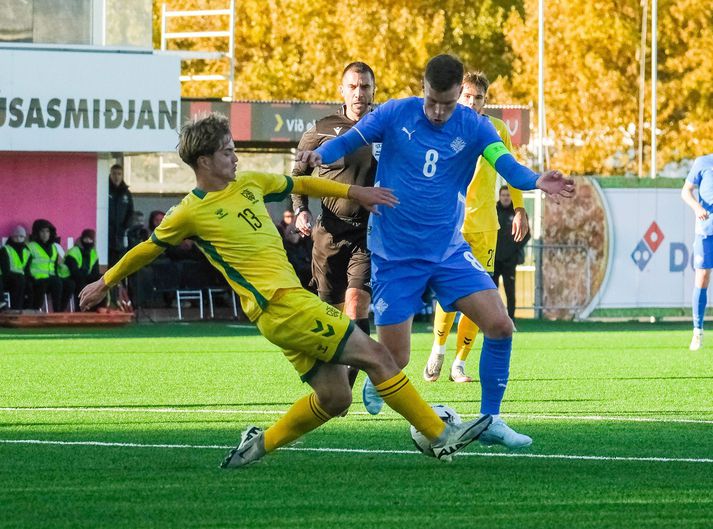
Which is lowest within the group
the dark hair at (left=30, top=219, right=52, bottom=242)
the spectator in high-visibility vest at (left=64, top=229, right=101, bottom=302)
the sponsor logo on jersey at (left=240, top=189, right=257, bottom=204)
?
the spectator in high-visibility vest at (left=64, top=229, right=101, bottom=302)

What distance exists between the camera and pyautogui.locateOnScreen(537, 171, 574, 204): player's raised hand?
793 centimetres

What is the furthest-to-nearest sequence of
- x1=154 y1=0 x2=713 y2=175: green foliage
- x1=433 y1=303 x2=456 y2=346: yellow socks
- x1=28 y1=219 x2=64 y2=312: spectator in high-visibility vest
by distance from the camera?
x1=154 y1=0 x2=713 y2=175: green foliage → x1=28 y1=219 x2=64 y2=312: spectator in high-visibility vest → x1=433 y1=303 x2=456 y2=346: yellow socks

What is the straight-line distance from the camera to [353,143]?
870 centimetres

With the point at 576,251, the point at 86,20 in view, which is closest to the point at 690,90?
the point at 576,251

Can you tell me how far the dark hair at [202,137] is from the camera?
7797 millimetres

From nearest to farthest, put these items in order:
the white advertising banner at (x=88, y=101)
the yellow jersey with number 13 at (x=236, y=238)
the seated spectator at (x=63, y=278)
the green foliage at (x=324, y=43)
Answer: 1. the yellow jersey with number 13 at (x=236, y=238)
2. the seated spectator at (x=63, y=278)
3. the white advertising banner at (x=88, y=101)
4. the green foliage at (x=324, y=43)

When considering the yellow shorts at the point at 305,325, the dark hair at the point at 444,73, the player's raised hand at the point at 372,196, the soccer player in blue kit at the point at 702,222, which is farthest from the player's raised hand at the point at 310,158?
the soccer player in blue kit at the point at 702,222

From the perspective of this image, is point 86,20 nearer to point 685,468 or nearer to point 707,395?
point 707,395

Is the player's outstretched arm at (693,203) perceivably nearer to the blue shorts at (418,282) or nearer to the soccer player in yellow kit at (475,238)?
the soccer player in yellow kit at (475,238)

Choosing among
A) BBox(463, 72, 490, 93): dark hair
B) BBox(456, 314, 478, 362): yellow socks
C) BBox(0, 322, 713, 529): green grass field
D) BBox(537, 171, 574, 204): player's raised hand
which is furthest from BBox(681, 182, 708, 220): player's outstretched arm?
Answer: BBox(537, 171, 574, 204): player's raised hand

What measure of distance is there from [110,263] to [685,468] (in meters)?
18.4

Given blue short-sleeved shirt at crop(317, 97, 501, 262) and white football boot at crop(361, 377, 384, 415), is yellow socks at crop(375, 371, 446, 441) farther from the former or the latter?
white football boot at crop(361, 377, 384, 415)

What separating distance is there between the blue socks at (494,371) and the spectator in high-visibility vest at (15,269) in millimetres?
14874

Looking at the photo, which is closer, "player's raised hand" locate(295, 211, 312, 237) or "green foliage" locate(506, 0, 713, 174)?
"player's raised hand" locate(295, 211, 312, 237)
